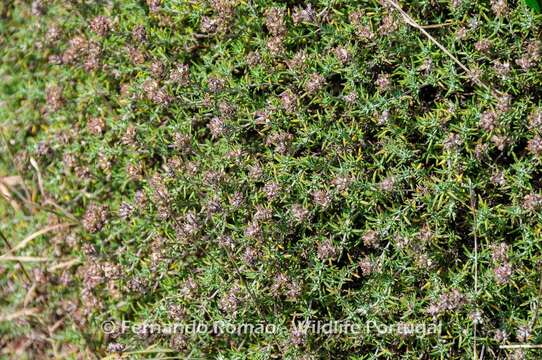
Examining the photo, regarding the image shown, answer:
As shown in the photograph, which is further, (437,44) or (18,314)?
(18,314)

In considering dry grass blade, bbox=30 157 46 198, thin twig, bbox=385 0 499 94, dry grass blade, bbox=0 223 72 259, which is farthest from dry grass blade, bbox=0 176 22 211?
thin twig, bbox=385 0 499 94

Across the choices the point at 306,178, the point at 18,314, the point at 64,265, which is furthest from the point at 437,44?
the point at 18,314

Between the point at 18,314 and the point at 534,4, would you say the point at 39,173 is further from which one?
the point at 534,4

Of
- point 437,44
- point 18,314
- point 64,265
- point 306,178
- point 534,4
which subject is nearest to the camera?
point 534,4

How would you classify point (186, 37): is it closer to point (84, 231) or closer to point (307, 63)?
point (307, 63)

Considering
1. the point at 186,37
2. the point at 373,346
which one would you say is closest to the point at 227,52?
the point at 186,37

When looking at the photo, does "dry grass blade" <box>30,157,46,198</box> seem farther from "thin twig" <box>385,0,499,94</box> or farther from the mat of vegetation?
"thin twig" <box>385,0,499,94</box>

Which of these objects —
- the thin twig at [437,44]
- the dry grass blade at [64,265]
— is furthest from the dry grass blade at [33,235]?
the thin twig at [437,44]

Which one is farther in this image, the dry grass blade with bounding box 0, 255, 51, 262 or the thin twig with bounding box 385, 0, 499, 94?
the dry grass blade with bounding box 0, 255, 51, 262
